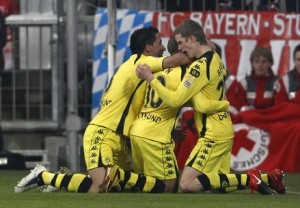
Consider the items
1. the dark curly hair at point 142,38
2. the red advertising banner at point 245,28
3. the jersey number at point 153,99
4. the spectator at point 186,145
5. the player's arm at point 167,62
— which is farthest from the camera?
the red advertising banner at point 245,28

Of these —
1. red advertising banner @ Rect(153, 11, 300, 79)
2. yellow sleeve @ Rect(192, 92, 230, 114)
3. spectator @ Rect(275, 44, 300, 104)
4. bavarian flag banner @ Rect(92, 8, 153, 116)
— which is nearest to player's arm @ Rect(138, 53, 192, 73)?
yellow sleeve @ Rect(192, 92, 230, 114)

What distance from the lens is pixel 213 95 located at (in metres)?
14.8

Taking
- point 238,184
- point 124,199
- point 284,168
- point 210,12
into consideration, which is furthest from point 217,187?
point 210,12

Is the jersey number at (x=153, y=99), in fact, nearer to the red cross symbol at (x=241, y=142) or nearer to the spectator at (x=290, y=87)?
the red cross symbol at (x=241, y=142)

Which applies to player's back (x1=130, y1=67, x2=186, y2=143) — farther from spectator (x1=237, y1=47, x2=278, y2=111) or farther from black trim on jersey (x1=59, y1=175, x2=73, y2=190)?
spectator (x1=237, y1=47, x2=278, y2=111)

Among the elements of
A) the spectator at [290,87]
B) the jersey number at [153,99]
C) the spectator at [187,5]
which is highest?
the spectator at [187,5]

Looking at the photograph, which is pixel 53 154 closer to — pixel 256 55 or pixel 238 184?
pixel 256 55

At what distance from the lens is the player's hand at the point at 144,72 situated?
1464 centimetres

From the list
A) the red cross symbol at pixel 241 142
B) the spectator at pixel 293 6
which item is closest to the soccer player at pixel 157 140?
the red cross symbol at pixel 241 142

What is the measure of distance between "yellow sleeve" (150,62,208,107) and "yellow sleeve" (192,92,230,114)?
0.08 m

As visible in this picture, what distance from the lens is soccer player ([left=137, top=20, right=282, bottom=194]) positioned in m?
14.6

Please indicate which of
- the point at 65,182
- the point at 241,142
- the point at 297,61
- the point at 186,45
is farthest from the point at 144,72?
the point at 297,61

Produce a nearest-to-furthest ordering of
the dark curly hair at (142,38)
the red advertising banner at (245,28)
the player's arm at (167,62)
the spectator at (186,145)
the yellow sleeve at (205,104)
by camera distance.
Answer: the yellow sleeve at (205,104)
the player's arm at (167,62)
the dark curly hair at (142,38)
the spectator at (186,145)
the red advertising banner at (245,28)

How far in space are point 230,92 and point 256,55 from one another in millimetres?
609
